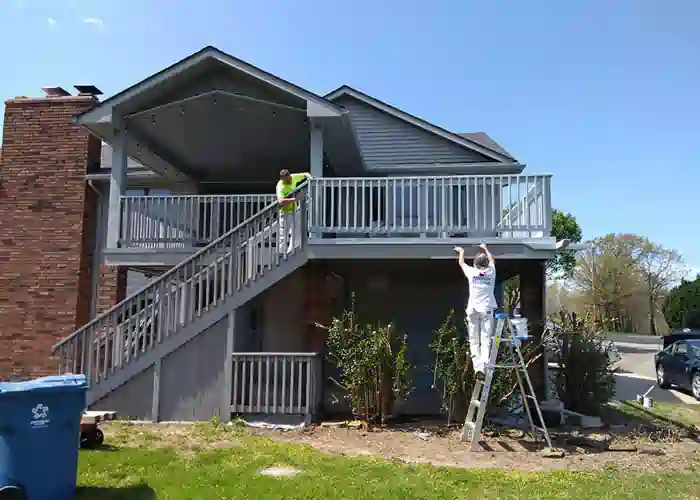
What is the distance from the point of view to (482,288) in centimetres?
739

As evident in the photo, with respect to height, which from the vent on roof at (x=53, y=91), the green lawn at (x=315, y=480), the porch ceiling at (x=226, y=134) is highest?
the vent on roof at (x=53, y=91)

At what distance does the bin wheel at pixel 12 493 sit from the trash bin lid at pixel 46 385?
0.73 m

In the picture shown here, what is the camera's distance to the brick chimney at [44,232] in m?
12.2

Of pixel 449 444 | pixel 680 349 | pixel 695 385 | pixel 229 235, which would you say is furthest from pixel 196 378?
pixel 680 349

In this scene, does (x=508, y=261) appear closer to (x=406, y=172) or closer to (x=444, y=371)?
(x=444, y=371)

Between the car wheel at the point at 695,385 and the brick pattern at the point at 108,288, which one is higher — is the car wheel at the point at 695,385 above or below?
below

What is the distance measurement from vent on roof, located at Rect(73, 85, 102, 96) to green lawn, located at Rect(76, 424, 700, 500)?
9.73 meters

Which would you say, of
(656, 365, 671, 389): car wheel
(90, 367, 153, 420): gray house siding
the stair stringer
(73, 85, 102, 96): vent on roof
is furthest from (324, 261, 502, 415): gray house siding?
(656, 365, 671, 389): car wheel

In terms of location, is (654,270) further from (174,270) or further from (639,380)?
(174,270)

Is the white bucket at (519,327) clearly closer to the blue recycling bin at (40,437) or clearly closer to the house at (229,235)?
the house at (229,235)

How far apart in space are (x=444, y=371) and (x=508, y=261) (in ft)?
7.55

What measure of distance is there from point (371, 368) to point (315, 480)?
295 centimetres

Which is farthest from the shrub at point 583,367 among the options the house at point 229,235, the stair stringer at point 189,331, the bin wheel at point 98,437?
the bin wheel at point 98,437

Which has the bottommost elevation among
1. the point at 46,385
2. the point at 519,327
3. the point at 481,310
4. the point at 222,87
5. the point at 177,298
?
the point at 46,385
